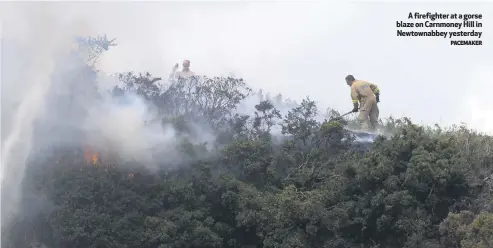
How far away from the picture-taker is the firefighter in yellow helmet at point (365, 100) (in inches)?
1195

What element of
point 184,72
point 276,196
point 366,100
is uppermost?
point 184,72

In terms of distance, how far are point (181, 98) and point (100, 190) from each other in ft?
27.4

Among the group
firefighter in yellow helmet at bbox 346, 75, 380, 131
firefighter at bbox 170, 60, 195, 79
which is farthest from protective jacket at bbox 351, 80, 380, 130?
firefighter at bbox 170, 60, 195, 79

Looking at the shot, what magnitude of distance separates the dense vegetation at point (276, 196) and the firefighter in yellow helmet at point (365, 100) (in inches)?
71.8

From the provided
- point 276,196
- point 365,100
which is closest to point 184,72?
point 365,100

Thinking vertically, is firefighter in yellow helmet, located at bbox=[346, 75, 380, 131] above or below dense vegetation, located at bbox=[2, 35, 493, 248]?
above

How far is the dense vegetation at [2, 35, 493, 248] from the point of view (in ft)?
78.6

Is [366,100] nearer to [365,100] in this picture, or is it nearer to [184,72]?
[365,100]

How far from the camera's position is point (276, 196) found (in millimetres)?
25922

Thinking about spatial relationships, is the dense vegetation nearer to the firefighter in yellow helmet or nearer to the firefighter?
the firefighter in yellow helmet

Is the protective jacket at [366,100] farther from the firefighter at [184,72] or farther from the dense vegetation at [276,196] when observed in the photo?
the firefighter at [184,72]

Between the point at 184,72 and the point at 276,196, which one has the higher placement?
the point at 184,72

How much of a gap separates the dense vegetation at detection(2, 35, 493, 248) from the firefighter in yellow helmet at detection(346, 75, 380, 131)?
1.82m

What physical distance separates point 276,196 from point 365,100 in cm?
696
